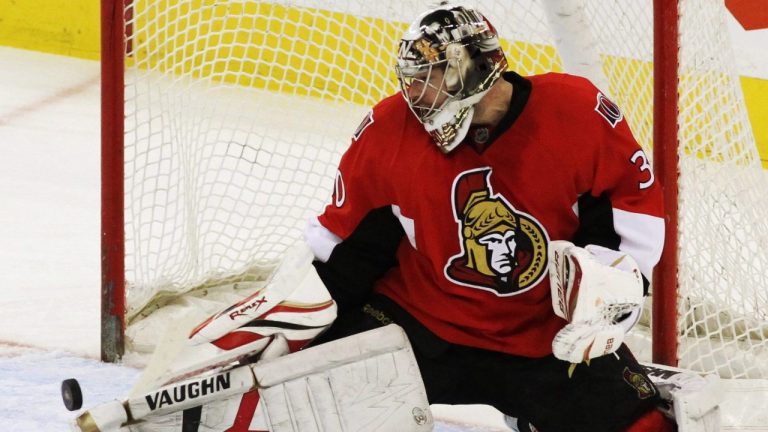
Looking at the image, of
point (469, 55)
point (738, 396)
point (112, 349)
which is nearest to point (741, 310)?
point (738, 396)

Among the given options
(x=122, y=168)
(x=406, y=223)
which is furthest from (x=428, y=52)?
(x=122, y=168)

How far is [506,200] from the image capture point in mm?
2020

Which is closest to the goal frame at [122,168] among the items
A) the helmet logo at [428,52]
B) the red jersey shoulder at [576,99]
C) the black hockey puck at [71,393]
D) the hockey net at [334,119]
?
the hockey net at [334,119]

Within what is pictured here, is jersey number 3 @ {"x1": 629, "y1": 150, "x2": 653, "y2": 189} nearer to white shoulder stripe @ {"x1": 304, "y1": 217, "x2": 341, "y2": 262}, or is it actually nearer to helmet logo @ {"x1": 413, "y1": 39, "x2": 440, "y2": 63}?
helmet logo @ {"x1": 413, "y1": 39, "x2": 440, "y2": 63}

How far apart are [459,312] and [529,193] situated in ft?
0.85

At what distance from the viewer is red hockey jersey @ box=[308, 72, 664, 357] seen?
196 centimetres

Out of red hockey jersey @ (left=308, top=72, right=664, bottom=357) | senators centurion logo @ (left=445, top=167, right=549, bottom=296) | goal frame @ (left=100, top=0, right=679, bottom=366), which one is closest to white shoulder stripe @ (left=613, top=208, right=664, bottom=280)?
red hockey jersey @ (left=308, top=72, right=664, bottom=357)

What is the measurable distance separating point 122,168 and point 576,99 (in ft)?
3.97

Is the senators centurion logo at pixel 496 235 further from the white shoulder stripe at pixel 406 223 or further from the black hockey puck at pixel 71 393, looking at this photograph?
the black hockey puck at pixel 71 393

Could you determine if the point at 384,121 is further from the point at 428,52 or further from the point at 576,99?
the point at 576,99

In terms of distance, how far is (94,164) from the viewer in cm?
459

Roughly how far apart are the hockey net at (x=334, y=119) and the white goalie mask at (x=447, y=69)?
2.36 feet

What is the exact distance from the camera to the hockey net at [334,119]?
2.74m

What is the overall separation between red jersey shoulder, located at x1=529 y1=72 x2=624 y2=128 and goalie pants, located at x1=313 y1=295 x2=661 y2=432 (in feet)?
1.35
